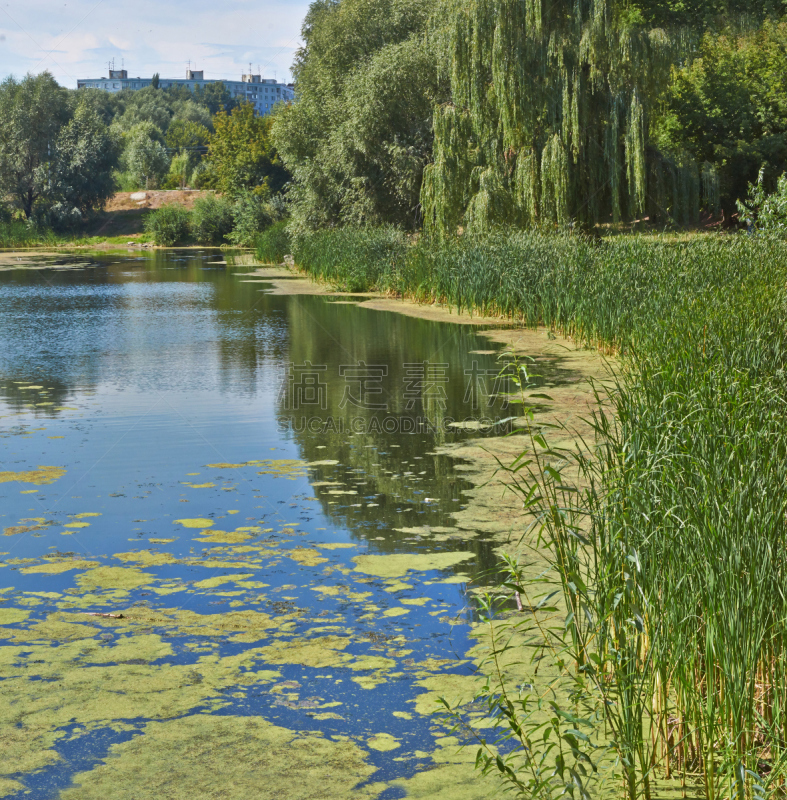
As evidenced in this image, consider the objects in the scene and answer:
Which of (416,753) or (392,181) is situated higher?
(392,181)

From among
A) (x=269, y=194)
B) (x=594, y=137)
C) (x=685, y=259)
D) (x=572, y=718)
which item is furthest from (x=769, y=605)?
(x=269, y=194)

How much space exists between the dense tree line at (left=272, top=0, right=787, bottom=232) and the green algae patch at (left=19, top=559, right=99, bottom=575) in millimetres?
11870

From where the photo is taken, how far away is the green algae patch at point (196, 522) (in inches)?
199

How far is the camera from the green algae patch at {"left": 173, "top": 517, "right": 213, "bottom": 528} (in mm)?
5059

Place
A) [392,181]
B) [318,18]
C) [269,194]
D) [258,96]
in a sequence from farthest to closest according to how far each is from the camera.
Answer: [258,96] → [269,194] → [318,18] → [392,181]

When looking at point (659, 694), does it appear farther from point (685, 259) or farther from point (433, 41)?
point (433, 41)

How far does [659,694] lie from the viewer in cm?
266

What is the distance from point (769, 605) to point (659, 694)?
1.38 ft

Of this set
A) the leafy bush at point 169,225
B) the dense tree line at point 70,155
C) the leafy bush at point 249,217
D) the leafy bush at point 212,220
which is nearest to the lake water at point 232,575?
the leafy bush at point 249,217

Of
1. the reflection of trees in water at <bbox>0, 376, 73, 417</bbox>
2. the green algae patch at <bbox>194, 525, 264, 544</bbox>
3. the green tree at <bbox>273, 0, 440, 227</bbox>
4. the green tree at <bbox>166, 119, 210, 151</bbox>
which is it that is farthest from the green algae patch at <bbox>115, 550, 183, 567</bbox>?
the green tree at <bbox>166, 119, 210, 151</bbox>

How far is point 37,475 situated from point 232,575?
7.91 ft

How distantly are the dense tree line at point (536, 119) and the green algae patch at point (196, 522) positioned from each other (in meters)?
11.1

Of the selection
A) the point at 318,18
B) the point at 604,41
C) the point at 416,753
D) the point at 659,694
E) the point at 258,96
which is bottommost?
the point at 416,753

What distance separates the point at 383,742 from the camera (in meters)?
2.89
